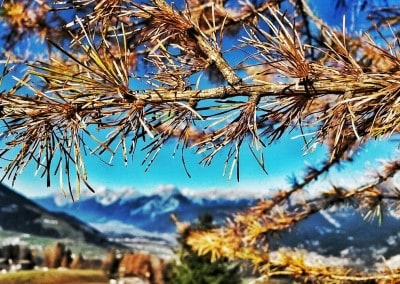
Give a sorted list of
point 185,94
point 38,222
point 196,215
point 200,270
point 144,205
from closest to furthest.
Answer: point 185,94 → point 200,270 → point 196,215 → point 38,222 → point 144,205

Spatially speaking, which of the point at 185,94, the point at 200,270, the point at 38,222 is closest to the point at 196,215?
the point at 38,222

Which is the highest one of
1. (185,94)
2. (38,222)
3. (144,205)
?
(144,205)

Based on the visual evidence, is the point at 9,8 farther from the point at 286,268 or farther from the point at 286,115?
the point at 286,115

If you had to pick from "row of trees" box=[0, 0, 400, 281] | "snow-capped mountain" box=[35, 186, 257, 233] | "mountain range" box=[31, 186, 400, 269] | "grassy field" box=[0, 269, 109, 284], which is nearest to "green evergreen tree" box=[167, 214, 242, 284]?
"grassy field" box=[0, 269, 109, 284]

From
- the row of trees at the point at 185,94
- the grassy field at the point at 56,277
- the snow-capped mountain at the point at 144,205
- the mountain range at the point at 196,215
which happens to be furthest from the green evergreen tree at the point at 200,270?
the snow-capped mountain at the point at 144,205

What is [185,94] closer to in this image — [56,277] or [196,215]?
[56,277]

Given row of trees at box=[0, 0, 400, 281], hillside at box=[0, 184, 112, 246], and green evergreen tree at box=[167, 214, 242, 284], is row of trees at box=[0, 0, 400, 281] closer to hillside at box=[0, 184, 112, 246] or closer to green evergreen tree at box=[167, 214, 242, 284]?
green evergreen tree at box=[167, 214, 242, 284]

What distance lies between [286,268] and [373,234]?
5694 mm

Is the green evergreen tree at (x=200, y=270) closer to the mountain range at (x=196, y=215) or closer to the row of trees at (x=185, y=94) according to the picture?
the mountain range at (x=196, y=215)

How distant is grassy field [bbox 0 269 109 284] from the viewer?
15.7 feet

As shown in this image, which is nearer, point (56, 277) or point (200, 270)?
point (200, 270)

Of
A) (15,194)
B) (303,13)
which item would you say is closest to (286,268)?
(303,13)

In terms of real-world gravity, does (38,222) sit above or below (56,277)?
above

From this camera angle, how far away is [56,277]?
16.1 ft
